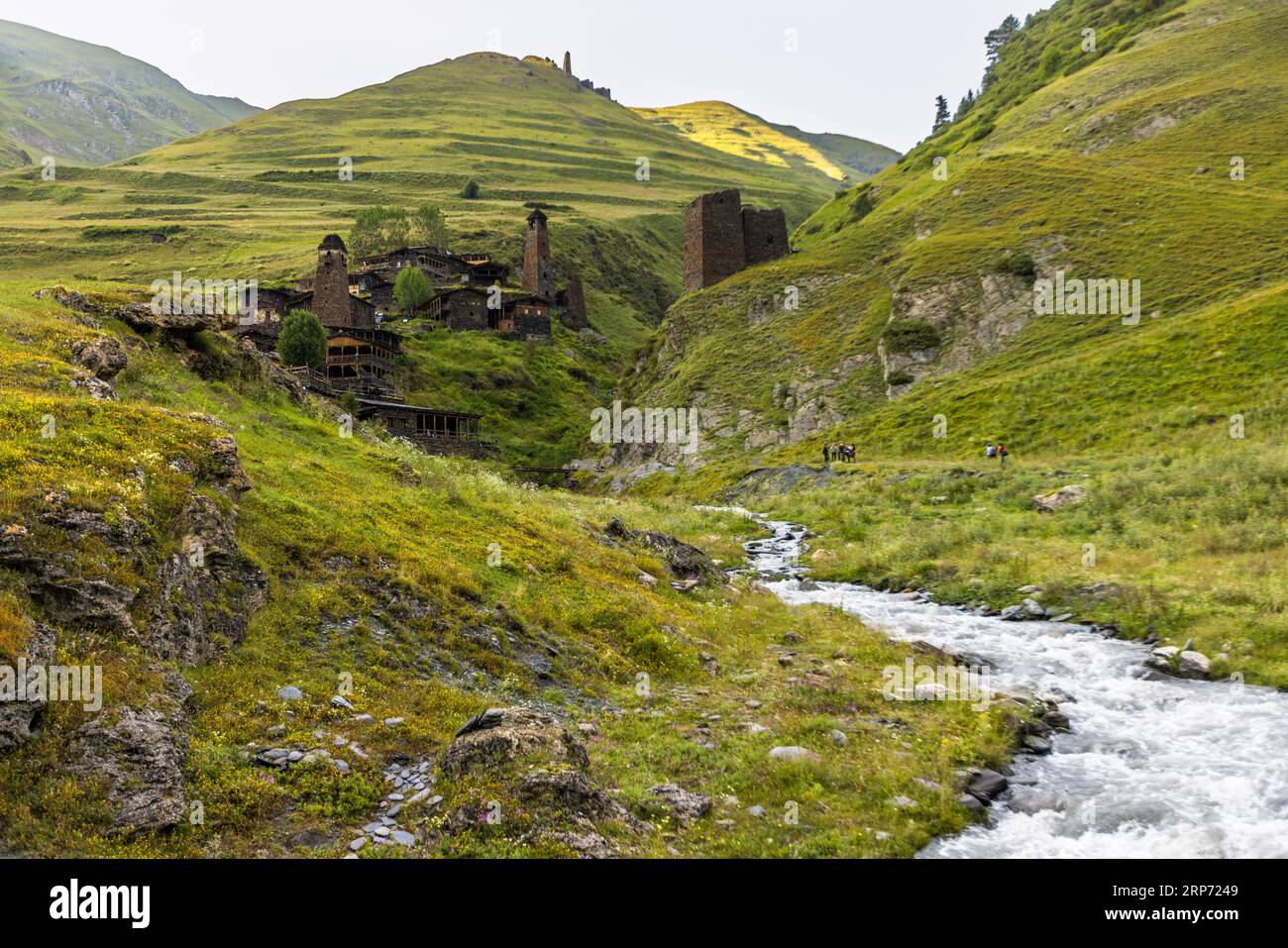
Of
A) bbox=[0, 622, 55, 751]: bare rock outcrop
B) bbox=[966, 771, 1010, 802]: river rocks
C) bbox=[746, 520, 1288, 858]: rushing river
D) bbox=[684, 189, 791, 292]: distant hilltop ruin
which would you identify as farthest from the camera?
bbox=[684, 189, 791, 292]: distant hilltop ruin

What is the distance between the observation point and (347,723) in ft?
39.5

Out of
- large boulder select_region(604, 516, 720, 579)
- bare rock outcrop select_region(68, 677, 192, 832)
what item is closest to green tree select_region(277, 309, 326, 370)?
large boulder select_region(604, 516, 720, 579)

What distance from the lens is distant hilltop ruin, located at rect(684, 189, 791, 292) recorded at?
97.8m

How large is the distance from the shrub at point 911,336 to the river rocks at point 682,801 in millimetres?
61909

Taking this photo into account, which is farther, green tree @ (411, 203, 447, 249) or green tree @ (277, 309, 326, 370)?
green tree @ (411, 203, 447, 249)

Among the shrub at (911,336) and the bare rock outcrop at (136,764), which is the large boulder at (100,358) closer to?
the bare rock outcrop at (136,764)

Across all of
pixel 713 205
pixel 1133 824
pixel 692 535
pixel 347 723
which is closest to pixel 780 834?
pixel 1133 824

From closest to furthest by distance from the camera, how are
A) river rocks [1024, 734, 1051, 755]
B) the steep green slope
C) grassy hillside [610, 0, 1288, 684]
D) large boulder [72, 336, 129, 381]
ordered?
river rocks [1024, 734, 1051, 755]
large boulder [72, 336, 129, 381]
grassy hillside [610, 0, 1288, 684]
the steep green slope

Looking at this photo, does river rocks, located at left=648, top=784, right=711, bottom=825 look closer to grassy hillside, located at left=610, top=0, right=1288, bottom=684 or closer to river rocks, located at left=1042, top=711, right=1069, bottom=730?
river rocks, located at left=1042, top=711, right=1069, bottom=730

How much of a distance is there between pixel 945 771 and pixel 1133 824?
105 inches

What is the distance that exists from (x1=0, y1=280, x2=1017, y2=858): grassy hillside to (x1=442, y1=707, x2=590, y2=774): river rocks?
0.39 m

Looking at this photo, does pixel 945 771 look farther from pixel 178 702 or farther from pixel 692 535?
pixel 692 535

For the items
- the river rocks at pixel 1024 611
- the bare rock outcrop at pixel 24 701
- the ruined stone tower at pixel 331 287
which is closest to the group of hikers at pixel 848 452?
the river rocks at pixel 1024 611

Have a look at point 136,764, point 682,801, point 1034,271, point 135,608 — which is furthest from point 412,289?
point 682,801
